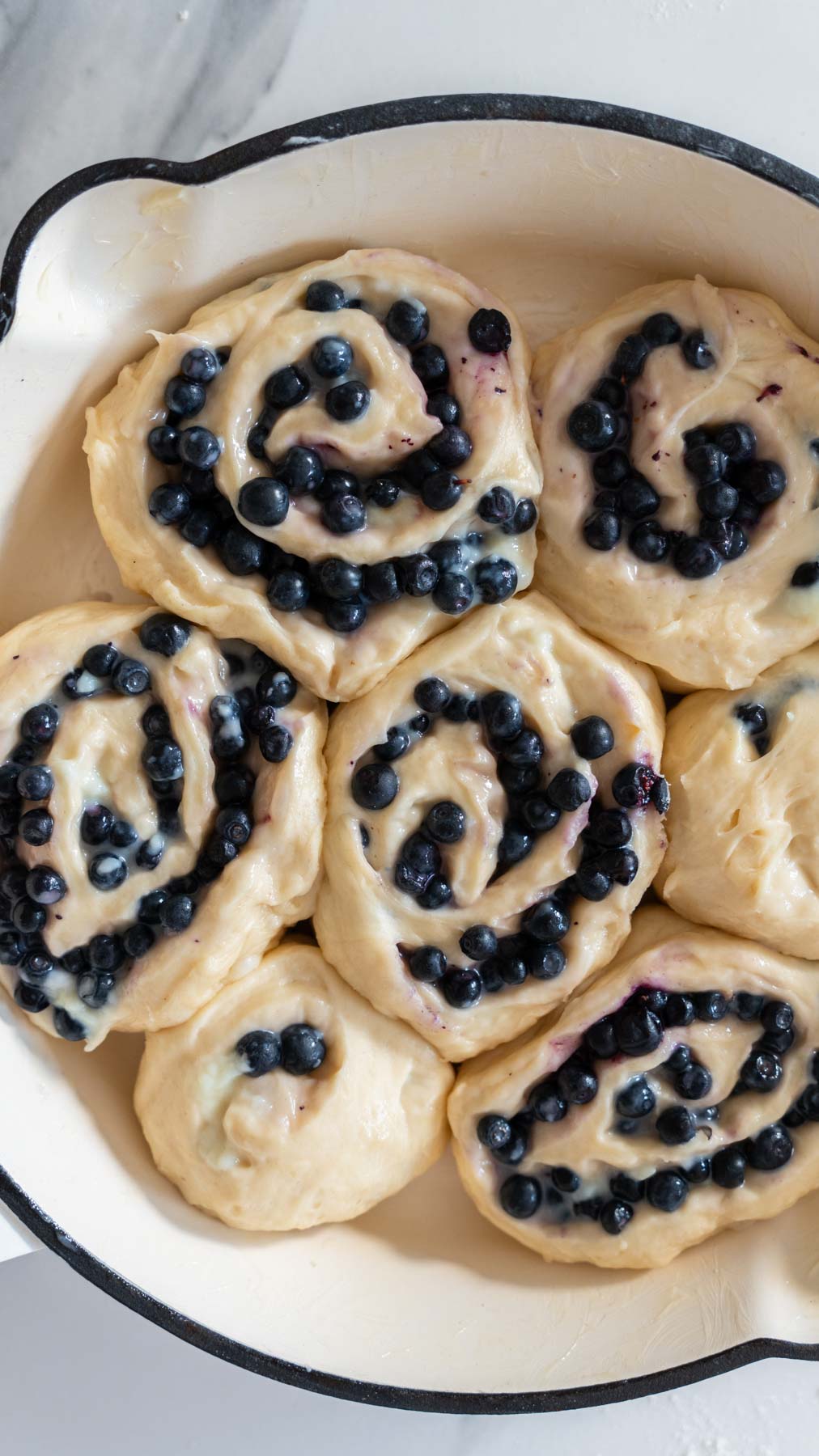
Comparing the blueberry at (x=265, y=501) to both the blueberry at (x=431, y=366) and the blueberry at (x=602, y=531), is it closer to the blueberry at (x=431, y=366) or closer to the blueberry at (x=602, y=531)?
the blueberry at (x=431, y=366)

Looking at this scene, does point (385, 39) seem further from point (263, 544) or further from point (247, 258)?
point (263, 544)

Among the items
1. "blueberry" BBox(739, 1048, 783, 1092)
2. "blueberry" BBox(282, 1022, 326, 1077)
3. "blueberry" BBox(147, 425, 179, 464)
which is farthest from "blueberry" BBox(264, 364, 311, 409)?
"blueberry" BBox(739, 1048, 783, 1092)

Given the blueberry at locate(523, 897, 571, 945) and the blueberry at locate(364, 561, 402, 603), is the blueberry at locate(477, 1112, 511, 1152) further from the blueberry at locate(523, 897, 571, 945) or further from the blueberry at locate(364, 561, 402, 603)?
the blueberry at locate(364, 561, 402, 603)

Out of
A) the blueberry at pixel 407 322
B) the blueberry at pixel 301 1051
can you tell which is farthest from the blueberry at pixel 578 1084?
the blueberry at pixel 407 322

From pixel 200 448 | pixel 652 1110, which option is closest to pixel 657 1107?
pixel 652 1110

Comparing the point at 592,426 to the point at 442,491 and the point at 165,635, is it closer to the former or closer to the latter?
the point at 442,491

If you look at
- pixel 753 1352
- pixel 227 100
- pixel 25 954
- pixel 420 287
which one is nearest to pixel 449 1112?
pixel 753 1352
